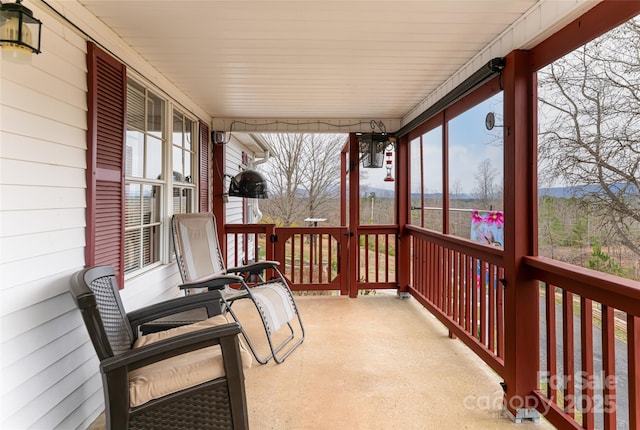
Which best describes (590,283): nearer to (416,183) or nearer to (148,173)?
(416,183)

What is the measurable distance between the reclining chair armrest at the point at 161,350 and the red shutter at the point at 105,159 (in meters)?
0.78

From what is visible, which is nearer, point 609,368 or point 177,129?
point 609,368

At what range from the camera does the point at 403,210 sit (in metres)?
4.36

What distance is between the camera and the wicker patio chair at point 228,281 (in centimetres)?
268

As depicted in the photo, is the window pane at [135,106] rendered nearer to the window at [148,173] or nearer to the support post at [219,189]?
the window at [148,173]

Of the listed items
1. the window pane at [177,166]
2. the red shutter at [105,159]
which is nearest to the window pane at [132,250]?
the red shutter at [105,159]

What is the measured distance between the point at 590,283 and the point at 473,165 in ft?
4.83

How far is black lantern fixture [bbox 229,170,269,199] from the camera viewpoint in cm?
414

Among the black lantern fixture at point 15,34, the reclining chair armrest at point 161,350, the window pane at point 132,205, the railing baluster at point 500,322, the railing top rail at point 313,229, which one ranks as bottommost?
the railing baluster at point 500,322

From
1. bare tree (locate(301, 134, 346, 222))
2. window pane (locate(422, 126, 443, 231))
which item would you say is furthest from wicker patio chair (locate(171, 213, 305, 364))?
bare tree (locate(301, 134, 346, 222))

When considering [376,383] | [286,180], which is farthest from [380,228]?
→ [286,180]

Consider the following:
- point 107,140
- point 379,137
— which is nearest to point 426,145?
point 379,137

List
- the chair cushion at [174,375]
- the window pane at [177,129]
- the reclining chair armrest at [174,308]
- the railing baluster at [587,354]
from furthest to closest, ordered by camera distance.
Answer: the window pane at [177,129]
the reclining chair armrest at [174,308]
the railing baluster at [587,354]
the chair cushion at [174,375]

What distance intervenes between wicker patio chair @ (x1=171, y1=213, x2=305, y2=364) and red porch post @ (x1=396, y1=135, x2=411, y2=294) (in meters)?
1.68
